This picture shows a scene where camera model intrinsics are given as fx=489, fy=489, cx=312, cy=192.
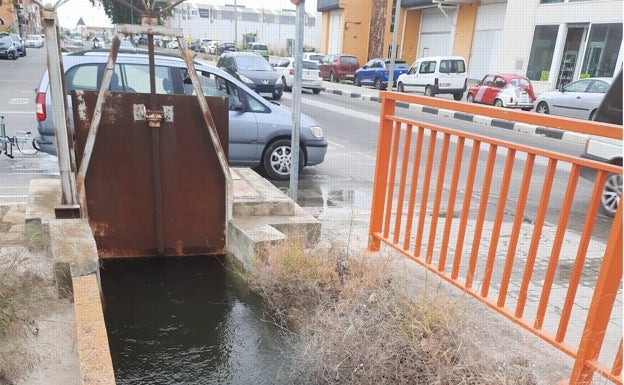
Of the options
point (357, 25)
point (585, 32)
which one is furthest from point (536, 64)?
point (357, 25)

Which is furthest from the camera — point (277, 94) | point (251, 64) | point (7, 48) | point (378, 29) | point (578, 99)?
point (378, 29)

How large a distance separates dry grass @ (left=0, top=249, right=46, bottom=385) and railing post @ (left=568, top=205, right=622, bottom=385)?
2739 mm

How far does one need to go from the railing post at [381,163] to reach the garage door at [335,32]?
4159cm

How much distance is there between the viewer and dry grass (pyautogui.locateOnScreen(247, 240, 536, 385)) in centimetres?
245

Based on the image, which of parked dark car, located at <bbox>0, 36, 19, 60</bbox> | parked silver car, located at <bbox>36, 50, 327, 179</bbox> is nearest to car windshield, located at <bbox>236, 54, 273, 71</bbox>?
parked silver car, located at <bbox>36, 50, 327, 179</bbox>

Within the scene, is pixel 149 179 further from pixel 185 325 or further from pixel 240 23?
pixel 240 23

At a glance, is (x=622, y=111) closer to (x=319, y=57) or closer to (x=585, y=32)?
(x=585, y=32)

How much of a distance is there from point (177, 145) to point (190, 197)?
49 cm

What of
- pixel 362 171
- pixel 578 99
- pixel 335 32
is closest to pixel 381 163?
pixel 362 171

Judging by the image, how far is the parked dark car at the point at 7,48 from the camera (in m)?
33.2

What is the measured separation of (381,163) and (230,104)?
3893 millimetres

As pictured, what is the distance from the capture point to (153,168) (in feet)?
14.0

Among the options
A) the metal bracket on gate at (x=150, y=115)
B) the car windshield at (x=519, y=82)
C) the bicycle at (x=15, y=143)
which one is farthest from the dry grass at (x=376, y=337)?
the car windshield at (x=519, y=82)

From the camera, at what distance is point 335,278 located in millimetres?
3459
